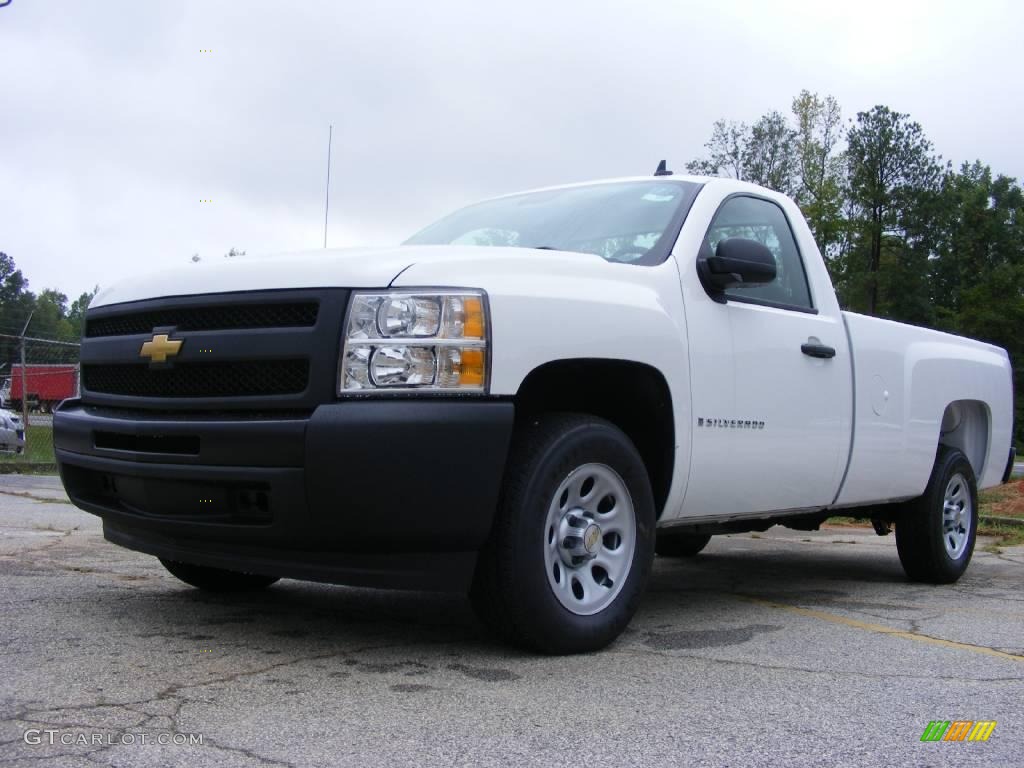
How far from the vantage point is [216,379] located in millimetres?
3613

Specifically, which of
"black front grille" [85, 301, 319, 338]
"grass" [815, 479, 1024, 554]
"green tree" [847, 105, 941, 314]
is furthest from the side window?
"green tree" [847, 105, 941, 314]

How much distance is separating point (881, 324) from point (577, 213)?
1.92m

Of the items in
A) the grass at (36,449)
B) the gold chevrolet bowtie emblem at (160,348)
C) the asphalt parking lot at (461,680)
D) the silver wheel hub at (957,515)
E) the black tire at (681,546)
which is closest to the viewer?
the asphalt parking lot at (461,680)

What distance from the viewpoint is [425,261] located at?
357cm

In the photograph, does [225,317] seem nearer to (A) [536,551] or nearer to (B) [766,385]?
(A) [536,551]

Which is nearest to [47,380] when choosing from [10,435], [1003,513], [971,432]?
[10,435]

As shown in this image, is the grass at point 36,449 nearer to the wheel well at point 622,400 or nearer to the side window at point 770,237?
the side window at point 770,237

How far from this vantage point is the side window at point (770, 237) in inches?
198

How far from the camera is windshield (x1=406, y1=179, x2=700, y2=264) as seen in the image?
464 centimetres

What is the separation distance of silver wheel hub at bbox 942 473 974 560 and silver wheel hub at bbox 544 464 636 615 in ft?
10.3

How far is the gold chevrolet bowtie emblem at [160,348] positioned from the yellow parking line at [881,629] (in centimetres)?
296

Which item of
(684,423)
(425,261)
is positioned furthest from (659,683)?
(425,261)

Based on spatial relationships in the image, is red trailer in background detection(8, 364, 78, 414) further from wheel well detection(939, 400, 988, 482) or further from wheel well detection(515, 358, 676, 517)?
wheel well detection(515, 358, 676, 517)

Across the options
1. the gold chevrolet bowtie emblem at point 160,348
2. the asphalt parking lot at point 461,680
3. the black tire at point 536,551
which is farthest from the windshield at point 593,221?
the gold chevrolet bowtie emblem at point 160,348
